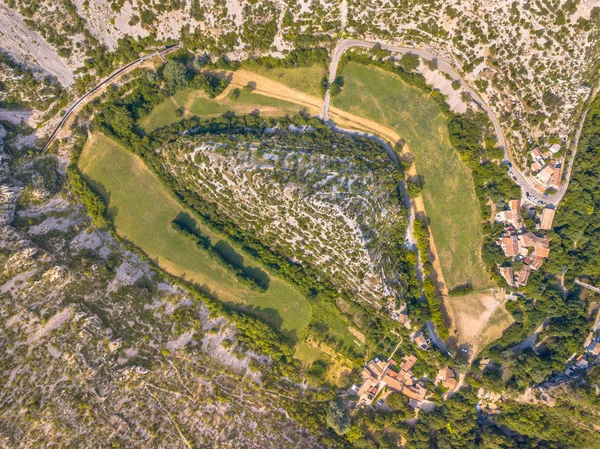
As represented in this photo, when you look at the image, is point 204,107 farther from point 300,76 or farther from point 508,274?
point 508,274

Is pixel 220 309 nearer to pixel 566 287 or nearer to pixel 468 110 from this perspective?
pixel 468 110

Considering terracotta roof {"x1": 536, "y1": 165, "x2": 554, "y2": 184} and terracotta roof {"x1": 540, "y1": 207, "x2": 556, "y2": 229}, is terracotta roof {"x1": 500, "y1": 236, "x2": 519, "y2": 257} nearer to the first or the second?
terracotta roof {"x1": 540, "y1": 207, "x2": 556, "y2": 229}

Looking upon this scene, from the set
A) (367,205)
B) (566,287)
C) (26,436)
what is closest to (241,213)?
(367,205)

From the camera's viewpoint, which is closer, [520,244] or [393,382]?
[393,382]

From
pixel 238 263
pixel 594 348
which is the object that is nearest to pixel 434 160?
pixel 238 263

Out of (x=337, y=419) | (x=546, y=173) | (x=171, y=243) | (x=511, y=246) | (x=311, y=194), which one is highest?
(x=546, y=173)

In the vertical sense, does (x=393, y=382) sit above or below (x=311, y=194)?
below

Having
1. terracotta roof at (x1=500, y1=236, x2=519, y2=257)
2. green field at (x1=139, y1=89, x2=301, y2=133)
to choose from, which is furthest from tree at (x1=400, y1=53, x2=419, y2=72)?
terracotta roof at (x1=500, y1=236, x2=519, y2=257)
